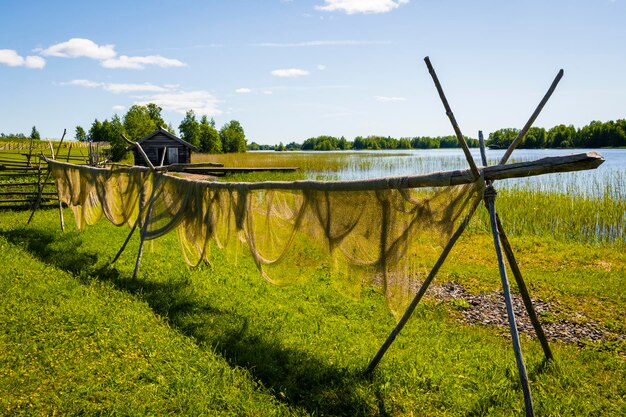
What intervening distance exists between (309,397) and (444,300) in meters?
3.40

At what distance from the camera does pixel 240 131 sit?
89.7 m

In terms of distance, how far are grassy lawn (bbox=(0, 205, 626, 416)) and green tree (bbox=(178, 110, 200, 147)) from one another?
65991 mm

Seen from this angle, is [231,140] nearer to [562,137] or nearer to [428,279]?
[562,137]

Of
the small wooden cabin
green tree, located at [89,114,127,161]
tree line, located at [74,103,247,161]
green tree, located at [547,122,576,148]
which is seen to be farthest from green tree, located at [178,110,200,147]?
green tree, located at [547,122,576,148]

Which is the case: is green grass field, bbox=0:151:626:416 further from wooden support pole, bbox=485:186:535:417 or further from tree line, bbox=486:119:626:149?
tree line, bbox=486:119:626:149

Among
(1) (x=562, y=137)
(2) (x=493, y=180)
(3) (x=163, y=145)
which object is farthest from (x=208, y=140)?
(2) (x=493, y=180)

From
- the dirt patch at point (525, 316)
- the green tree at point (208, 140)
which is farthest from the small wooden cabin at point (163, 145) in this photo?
the green tree at point (208, 140)

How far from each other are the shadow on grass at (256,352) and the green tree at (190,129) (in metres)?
66.1

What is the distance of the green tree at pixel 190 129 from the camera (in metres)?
71.6

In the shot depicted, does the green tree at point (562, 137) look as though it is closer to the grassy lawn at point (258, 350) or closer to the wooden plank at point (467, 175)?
the grassy lawn at point (258, 350)

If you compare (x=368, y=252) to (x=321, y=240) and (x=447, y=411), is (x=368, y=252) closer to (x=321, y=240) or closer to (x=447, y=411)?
(x=321, y=240)

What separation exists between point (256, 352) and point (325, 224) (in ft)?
5.33

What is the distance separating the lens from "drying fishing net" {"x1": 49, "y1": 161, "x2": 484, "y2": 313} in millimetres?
4082

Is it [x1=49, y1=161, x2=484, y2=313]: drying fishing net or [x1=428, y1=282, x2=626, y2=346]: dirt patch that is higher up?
[x1=49, y1=161, x2=484, y2=313]: drying fishing net
